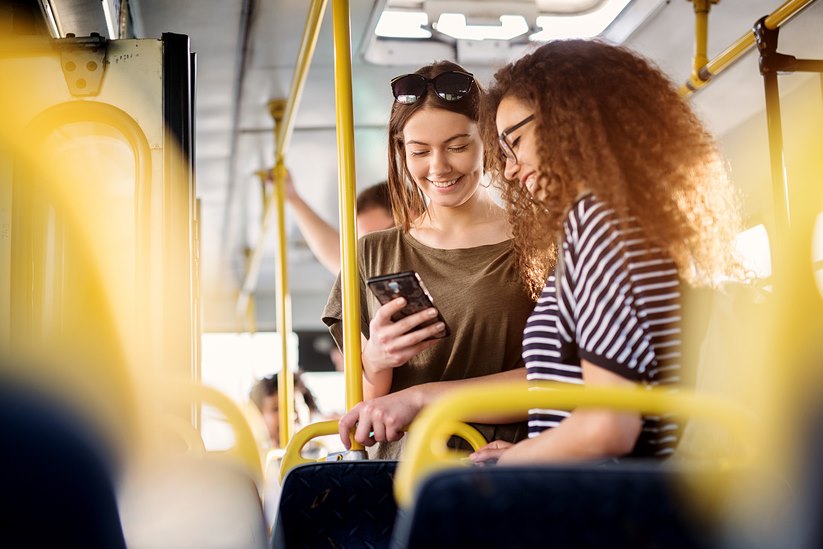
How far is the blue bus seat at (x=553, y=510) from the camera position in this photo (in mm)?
938

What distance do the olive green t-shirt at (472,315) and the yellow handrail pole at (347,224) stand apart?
121 mm

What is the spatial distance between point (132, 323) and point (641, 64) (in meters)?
1.37

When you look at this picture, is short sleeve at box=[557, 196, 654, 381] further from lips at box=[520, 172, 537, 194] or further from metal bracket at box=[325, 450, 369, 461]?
metal bracket at box=[325, 450, 369, 461]

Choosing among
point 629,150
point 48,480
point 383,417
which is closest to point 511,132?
point 629,150

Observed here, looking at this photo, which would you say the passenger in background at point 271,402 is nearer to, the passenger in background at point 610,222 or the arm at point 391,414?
the arm at point 391,414

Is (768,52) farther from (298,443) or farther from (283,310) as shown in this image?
(283,310)

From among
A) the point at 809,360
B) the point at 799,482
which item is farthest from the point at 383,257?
the point at 799,482

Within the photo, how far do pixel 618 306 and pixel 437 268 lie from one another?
1.03 metres

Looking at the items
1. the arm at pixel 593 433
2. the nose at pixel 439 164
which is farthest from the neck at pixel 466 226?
the arm at pixel 593 433

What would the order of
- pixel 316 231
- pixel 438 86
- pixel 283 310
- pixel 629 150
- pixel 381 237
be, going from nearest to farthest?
pixel 629 150
pixel 438 86
pixel 381 237
pixel 283 310
pixel 316 231

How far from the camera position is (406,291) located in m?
1.98

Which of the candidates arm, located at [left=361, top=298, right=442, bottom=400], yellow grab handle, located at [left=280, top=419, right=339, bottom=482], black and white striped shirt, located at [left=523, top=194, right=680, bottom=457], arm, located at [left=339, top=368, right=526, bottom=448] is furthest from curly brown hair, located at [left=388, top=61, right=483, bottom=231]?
black and white striped shirt, located at [left=523, top=194, right=680, bottom=457]

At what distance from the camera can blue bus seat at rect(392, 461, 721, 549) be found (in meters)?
0.94

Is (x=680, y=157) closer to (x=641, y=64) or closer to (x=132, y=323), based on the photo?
(x=641, y=64)
